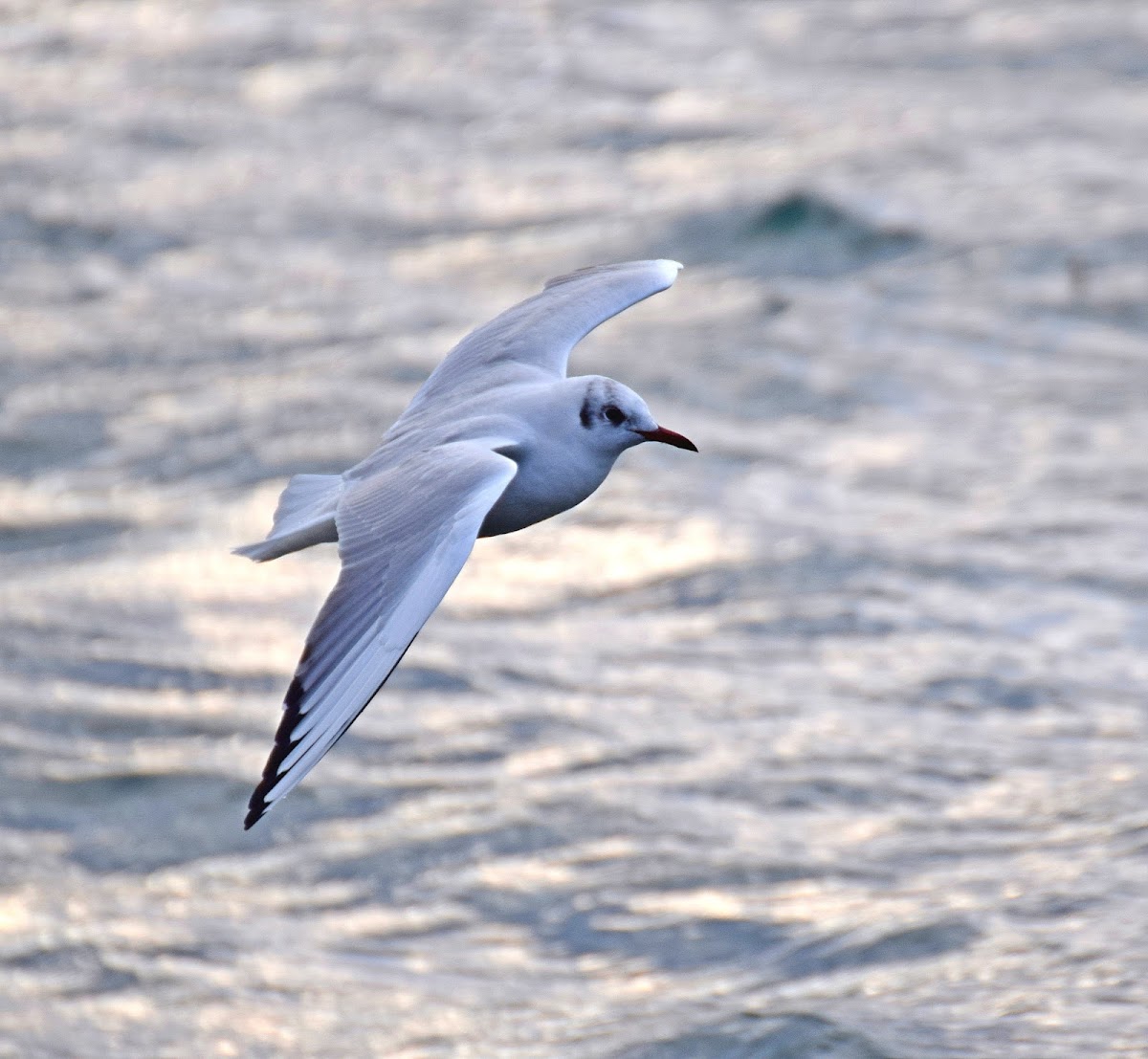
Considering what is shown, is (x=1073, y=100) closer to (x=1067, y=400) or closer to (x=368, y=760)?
(x=1067, y=400)

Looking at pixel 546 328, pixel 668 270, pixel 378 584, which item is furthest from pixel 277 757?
pixel 668 270

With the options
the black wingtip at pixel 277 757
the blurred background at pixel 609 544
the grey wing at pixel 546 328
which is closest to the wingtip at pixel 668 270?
the grey wing at pixel 546 328

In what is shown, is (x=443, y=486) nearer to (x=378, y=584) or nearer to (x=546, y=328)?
(x=378, y=584)

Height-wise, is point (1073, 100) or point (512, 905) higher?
point (1073, 100)

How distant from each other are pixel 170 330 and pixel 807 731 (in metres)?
4.76

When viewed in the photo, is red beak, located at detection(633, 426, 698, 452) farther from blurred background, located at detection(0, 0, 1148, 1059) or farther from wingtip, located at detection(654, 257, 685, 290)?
blurred background, located at detection(0, 0, 1148, 1059)

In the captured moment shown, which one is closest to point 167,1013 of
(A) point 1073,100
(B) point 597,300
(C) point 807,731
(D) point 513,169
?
(C) point 807,731

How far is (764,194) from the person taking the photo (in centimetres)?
1445

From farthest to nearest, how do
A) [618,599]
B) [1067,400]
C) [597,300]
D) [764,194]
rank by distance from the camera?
1. [764,194]
2. [1067,400]
3. [618,599]
4. [597,300]

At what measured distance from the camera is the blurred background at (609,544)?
9.18 m

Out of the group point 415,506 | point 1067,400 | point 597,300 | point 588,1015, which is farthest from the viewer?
point 1067,400

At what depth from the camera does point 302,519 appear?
5.93m

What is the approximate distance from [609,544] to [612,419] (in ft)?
18.5

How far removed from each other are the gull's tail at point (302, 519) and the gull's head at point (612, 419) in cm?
67
